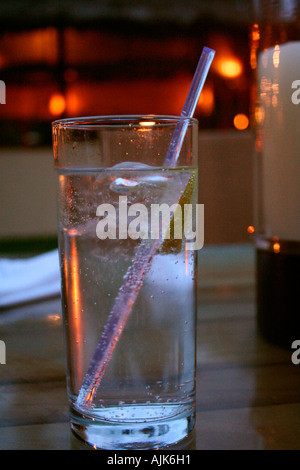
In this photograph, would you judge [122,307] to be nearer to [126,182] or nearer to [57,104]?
[126,182]

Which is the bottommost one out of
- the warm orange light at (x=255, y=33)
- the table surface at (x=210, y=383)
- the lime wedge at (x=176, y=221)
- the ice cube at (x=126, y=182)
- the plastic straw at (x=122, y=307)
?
the table surface at (x=210, y=383)

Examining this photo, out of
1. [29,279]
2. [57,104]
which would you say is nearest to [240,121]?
[57,104]

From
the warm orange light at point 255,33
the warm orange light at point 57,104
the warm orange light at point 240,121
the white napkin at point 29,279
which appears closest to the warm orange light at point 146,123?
the warm orange light at point 255,33

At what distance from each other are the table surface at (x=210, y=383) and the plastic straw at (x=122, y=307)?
0.05m

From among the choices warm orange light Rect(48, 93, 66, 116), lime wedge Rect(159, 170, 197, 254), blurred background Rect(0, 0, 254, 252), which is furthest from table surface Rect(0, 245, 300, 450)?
warm orange light Rect(48, 93, 66, 116)

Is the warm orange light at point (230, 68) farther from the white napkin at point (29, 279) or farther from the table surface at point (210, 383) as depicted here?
the table surface at point (210, 383)

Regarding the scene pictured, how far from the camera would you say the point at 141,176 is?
19.8 inches

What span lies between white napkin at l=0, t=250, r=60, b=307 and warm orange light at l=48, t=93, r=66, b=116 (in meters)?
2.83

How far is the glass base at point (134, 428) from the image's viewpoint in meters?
0.47

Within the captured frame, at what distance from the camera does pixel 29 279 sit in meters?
1.09

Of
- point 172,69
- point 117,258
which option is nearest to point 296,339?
point 117,258

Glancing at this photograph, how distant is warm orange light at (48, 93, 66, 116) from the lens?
3855 millimetres

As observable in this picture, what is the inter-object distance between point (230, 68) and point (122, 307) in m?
3.75
